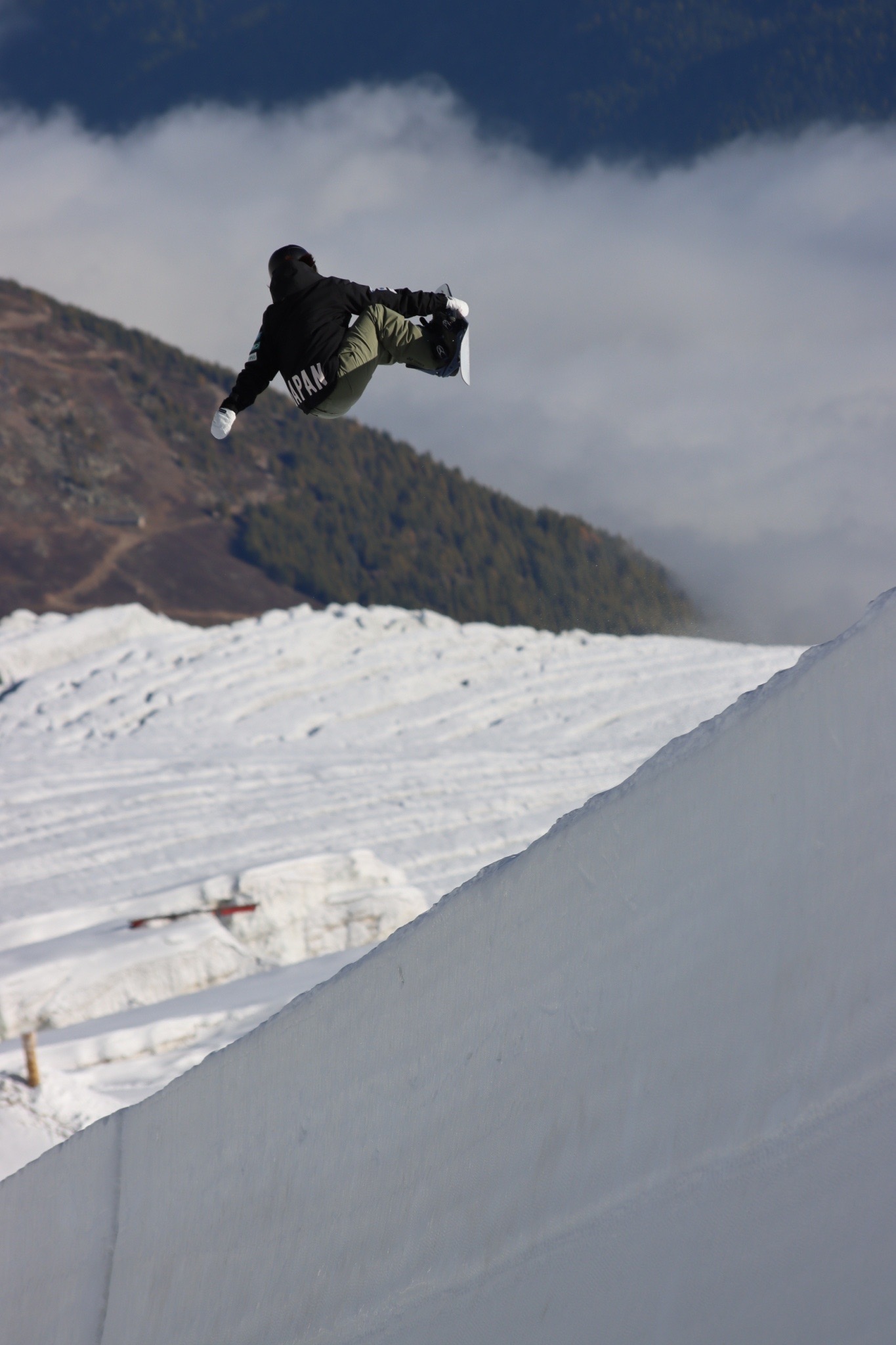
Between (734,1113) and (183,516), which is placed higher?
(183,516)

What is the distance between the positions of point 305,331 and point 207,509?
71.2 meters

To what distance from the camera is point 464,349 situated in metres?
3.79

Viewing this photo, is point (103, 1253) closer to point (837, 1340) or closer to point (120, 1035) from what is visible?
point (837, 1340)

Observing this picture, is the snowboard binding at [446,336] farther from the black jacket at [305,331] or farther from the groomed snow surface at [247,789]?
the groomed snow surface at [247,789]

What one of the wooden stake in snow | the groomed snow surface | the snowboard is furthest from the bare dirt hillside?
the snowboard

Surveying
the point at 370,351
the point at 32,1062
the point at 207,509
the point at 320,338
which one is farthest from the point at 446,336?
the point at 207,509

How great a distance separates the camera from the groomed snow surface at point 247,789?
7.78m

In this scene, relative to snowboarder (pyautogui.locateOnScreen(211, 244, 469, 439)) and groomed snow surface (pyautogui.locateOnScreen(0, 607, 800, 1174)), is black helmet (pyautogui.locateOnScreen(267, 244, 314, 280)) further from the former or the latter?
groomed snow surface (pyautogui.locateOnScreen(0, 607, 800, 1174))

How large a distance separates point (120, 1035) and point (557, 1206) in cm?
552

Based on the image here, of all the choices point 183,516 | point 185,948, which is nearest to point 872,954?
point 185,948

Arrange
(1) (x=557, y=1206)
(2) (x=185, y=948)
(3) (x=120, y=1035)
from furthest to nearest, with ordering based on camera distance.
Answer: (2) (x=185, y=948) → (3) (x=120, y=1035) → (1) (x=557, y=1206)

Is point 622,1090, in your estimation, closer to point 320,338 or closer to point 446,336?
point 320,338

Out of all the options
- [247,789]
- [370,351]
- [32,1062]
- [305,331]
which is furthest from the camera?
[247,789]

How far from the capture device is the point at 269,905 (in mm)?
9938
